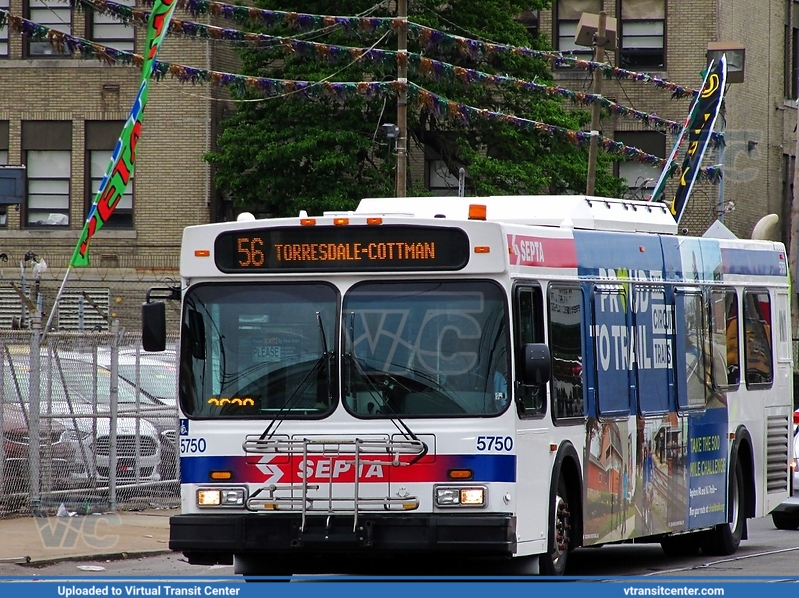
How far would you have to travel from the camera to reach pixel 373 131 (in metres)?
35.8

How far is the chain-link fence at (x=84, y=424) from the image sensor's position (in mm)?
16984

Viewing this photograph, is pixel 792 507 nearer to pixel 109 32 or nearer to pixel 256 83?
pixel 256 83

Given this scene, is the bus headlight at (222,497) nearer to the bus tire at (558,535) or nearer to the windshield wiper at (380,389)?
the windshield wiper at (380,389)

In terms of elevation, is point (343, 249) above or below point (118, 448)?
above

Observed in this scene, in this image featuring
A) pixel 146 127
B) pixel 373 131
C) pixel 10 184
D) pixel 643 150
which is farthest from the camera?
pixel 643 150

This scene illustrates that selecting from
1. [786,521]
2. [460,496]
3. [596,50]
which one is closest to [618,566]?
[460,496]

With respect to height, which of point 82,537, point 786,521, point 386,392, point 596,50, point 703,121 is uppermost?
point 596,50

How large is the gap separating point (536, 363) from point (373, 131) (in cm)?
2565

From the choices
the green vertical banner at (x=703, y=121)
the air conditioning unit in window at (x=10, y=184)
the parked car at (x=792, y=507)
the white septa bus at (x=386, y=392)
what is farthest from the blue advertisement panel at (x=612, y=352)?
the green vertical banner at (x=703, y=121)

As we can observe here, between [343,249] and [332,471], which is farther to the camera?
[343,249]

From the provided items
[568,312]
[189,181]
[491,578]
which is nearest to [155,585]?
[491,578]

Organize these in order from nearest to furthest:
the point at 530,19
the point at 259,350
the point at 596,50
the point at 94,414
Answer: the point at 259,350 < the point at 94,414 < the point at 596,50 < the point at 530,19

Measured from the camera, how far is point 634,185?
4050 centimetres

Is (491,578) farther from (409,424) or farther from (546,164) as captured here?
(546,164)
